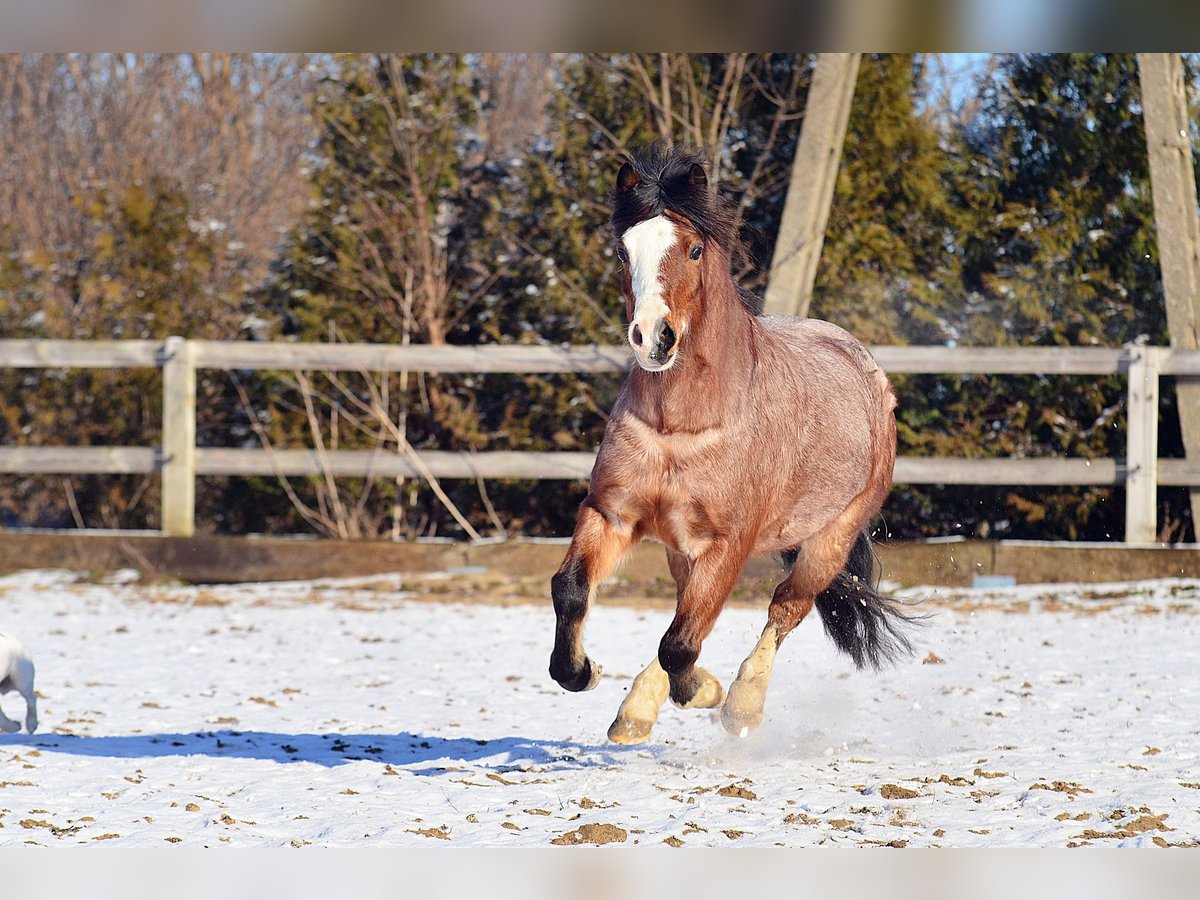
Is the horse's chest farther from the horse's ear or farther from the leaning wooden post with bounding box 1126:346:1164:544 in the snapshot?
the leaning wooden post with bounding box 1126:346:1164:544

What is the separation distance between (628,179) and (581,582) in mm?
1070

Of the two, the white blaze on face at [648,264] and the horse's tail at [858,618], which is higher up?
the white blaze on face at [648,264]

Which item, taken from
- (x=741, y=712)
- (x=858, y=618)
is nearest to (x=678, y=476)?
(x=741, y=712)

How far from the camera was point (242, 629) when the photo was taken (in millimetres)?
7129

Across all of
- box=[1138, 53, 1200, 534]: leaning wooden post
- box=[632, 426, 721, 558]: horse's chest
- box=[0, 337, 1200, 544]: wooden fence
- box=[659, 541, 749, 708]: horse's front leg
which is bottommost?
box=[659, 541, 749, 708]: horse's front leg

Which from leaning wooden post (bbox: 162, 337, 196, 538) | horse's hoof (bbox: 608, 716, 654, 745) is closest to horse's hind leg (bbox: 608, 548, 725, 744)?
horse's hoof (bbox: 608, 716, 654, 745)

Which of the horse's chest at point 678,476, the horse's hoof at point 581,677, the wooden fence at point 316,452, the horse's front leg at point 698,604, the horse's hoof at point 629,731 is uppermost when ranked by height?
the wooden fence at point 316,452

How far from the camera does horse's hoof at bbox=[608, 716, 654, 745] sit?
3904 mm

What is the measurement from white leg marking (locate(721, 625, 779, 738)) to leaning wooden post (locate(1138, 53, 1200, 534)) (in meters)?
5.10

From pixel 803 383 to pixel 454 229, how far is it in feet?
17.5

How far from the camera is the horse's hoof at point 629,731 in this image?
3904mm

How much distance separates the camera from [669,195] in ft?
11.6

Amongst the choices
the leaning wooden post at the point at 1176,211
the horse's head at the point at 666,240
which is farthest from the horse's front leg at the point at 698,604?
the leaning wooden post at the point at 1176,211

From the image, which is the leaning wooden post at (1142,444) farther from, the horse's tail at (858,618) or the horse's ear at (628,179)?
the horse's ear at (628,179)
